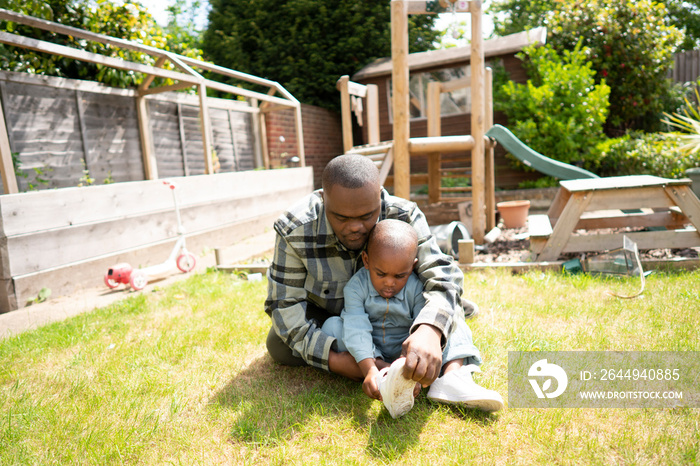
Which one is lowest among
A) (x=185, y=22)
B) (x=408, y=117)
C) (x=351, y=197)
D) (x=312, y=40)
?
(x=351, y=197)

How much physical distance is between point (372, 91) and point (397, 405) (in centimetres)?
663

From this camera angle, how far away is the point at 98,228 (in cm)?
482

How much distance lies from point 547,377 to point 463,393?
518mm

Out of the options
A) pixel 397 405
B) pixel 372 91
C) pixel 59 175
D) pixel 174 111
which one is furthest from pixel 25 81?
pixel 397 405

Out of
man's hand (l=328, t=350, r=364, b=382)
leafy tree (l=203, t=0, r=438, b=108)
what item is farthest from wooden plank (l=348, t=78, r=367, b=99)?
leafy tree (l=203, t=0, r=438, b=108)

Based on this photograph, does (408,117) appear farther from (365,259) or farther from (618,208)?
(365,259)

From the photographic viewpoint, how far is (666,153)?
7.93 m

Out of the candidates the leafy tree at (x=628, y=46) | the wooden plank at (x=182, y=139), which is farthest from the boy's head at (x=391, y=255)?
the leafy tree at (x=628, y=46)

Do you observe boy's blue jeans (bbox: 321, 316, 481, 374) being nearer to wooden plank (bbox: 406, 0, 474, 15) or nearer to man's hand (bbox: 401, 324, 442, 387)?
man's hand (bbox: 401, 324, 442, 387)

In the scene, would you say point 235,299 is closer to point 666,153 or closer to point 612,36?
point 666,153

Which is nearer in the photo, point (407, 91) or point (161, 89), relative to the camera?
point (407, 91)

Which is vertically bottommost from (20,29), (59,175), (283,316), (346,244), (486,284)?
(486,284)

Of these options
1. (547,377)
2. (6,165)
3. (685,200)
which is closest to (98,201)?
(6,165)

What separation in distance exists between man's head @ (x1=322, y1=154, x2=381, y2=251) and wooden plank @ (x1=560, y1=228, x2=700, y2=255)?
2810 mm
